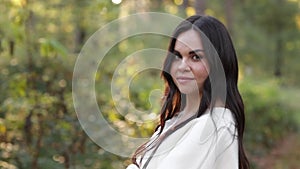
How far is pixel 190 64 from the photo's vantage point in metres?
2.14

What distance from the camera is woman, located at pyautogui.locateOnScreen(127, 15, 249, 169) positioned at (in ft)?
6.63

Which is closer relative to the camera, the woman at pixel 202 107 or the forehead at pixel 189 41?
the woman at pixel 202 107

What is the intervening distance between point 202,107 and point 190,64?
159 millimetres

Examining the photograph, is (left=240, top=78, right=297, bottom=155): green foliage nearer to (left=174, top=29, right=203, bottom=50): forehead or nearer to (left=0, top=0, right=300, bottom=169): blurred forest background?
(left=0, top=0, right=300, bottom=169): blurred forest background

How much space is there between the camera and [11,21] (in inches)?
195

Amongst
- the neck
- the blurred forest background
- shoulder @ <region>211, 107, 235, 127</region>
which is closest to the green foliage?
the blurred forest background

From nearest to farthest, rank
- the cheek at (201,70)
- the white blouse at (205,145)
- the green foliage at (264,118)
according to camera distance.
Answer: the white blouse at (205,145), the cheek at (201,70), the green foliage at (264,118)

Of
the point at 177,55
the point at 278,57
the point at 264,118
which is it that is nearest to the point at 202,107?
the point at 177,55

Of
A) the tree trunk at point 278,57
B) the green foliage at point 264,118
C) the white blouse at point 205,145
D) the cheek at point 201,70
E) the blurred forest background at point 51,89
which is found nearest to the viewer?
the white blouse at point 205,145

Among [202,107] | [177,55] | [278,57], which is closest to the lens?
[202,107]

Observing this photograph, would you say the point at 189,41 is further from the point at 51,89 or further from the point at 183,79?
the point at 51,89

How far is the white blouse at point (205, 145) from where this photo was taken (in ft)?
6.59

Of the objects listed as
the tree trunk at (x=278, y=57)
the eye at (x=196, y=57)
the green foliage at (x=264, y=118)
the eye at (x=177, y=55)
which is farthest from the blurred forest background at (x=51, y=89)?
the tree trunk at (x=278, y=57)

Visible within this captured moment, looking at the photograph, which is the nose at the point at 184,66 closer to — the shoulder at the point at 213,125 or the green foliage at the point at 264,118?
the shoulder at the point at 213,125
